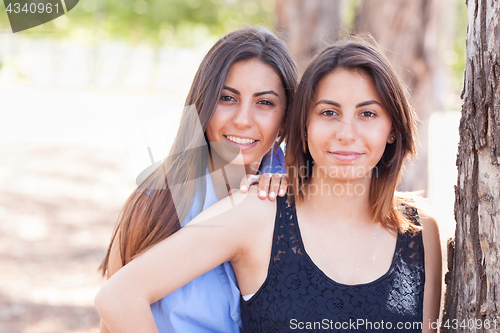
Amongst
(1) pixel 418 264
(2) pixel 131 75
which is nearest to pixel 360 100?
(1) pixel 418 264

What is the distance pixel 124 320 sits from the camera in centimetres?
171

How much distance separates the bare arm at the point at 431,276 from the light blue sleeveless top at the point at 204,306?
820mm

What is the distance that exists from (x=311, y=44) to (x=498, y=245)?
3503mm

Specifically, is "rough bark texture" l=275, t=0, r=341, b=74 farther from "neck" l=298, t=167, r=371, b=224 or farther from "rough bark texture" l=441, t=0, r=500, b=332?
"rough bark texture" l=441, t=0, r=500, b=332

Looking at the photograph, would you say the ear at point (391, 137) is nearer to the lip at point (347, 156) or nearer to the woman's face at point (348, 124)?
the woman's face at point (348, 124)

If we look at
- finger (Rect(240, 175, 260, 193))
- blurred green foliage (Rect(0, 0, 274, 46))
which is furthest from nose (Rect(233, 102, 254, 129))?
blurred green foliage (Rect(0, 0, 274, 46))

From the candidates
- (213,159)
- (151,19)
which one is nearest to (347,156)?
(213,159)

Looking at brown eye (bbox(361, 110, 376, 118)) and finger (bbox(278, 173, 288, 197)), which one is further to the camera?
finger (bbox(278, 173, 288, 197))

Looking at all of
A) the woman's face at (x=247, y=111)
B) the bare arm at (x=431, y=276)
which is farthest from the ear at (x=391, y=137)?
the woman's face at (x=247, y=111)

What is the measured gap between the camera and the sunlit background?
445 centimetres

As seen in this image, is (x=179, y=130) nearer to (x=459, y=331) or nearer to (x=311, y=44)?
(x=459, y=331)

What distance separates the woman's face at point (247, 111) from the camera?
217 centimetres

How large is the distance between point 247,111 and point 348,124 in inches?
20.9

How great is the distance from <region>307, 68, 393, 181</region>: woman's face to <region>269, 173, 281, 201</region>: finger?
23cm
